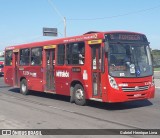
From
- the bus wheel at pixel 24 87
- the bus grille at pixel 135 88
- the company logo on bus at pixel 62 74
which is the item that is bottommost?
the bus wheel at pixel 24 87

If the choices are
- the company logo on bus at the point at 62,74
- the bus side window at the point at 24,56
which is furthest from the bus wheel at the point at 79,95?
the bus side window at the point at 24,56

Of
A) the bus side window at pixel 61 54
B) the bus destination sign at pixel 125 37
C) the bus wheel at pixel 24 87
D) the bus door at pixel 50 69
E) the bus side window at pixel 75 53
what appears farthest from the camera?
the bus wheel at pixel 24 87

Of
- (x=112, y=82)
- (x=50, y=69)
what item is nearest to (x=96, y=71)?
(x=112, y=82)

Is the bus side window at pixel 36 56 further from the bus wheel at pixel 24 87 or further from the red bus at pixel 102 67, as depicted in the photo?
the bus wheel at pixel 24 87

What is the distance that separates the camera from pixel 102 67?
1160 centimetres

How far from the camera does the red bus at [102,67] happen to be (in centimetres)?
1155

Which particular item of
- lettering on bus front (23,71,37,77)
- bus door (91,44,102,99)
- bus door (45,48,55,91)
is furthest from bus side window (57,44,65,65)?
lettering on bus front (23,71,37,77)

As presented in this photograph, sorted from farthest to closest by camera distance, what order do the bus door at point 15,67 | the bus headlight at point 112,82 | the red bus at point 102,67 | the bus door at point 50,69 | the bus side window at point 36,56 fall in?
the bus door at point 15,67 → the bus side window at point 36,56 → the bus door at point 50,69 → the red bus at point 102,67 → the bus headlight at point 112,82

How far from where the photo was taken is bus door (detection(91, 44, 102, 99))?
12.0m

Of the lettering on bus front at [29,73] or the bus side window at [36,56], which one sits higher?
the bus side window at [36,56]

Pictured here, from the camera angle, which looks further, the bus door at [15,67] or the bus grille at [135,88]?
the bus door at [15,67]

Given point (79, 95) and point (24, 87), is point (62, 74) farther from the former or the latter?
point (24, 87)

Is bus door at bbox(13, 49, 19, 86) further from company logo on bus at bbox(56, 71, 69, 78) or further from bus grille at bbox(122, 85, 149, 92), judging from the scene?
bus grille at bbox(122, 85, 149, 92)

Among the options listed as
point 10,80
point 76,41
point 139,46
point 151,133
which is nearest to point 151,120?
point 151,133
